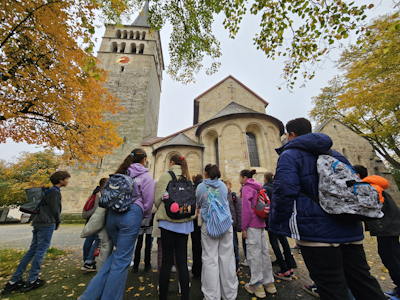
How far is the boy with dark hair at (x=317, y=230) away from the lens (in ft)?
4.49

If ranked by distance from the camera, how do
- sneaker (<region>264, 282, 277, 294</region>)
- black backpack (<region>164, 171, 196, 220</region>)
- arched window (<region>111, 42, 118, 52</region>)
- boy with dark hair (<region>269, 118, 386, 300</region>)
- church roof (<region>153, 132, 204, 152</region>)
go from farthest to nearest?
1. arched window (<region>111, 42, 118, 52</region>)
2. church roof (<region>153, 132, 204, 152</region>)
3. sneaker (<region>264, 282, 277, 294</region>)
4. black backpack (<region>164, 171, 196, 220</region>)
5. boy with dark hair (<region>269, 118, 386, 300</region>)

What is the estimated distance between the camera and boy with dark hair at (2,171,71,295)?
8.80 ft

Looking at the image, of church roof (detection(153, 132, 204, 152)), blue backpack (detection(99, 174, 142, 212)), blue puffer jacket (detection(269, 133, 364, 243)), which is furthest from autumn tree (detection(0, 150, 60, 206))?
blue puffer jacket (detection(269, 133, 364, 243))

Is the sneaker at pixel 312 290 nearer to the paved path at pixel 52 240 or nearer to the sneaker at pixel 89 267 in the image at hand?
the sneaker at pixel 89 267

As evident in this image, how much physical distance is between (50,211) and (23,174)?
1036 inches

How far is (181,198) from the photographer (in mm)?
2242

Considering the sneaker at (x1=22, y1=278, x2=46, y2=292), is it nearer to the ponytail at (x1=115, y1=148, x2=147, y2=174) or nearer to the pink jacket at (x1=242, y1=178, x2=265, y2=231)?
the ponytail at (x1=115, y1=148, x2=147, y2=174)

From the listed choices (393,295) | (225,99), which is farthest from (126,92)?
(393,295)

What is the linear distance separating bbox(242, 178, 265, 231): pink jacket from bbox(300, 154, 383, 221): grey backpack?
1447 mm

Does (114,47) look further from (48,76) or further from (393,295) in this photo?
(393,295)

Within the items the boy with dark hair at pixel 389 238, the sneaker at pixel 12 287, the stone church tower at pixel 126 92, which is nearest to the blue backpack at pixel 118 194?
the sneaker at pixel 12 287

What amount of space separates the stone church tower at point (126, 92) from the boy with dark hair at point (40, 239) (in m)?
12.1

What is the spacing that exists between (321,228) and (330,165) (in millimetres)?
549

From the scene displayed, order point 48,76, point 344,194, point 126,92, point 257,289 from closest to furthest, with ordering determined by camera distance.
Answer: point 344,194, point 257,289, point 48,76, point 126,92
